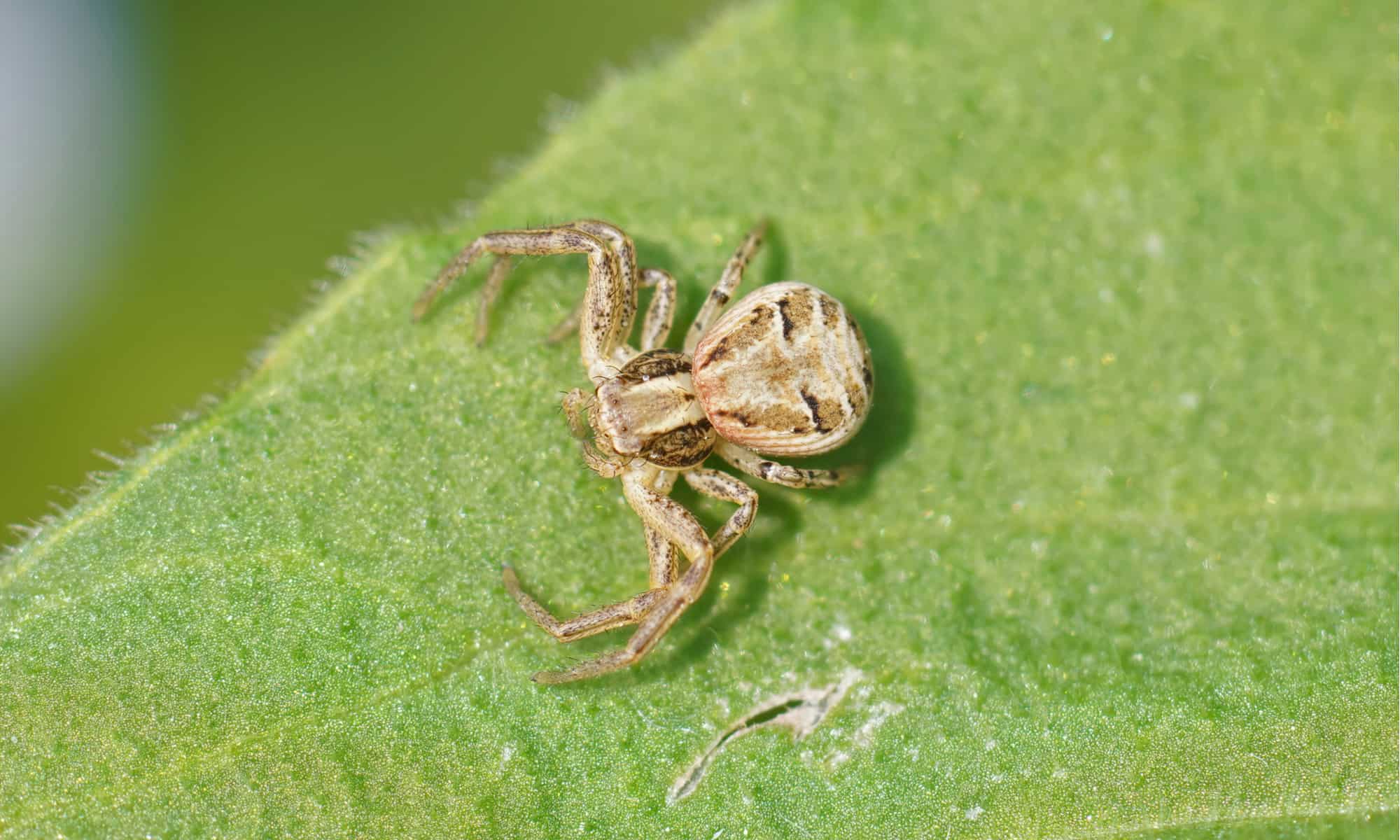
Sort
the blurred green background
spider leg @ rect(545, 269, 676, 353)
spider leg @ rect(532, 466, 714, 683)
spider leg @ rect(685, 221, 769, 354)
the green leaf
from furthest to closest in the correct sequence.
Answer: the blurred green background < spider leg @ rect(685, 221, 769, 354) < spider leg @ rect(545, 269, 676, 353) < spider leg @ rect(532, 466, 714, 683) < the green leaf

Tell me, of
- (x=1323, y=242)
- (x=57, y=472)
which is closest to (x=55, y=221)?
(x=57, y=472)

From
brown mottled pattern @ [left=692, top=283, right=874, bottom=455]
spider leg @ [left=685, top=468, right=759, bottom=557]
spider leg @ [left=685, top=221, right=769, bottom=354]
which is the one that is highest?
spider leg @ [left=685, top=221, right=769, bottom=354]

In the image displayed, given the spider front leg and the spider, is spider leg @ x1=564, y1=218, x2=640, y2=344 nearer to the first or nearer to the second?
the spider

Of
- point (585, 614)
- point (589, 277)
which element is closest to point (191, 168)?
point (589, 277)

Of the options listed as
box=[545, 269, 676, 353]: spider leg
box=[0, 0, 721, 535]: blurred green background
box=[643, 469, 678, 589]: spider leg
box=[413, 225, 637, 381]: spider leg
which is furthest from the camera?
box=[0, 0, 721, 535]: blurred green background

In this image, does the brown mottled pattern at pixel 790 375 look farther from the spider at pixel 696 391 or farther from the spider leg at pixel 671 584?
the spider leg at pixel 671 584

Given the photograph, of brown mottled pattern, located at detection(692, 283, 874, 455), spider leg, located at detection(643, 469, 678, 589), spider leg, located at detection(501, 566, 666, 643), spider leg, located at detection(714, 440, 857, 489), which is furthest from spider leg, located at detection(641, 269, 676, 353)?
spider leg, located at detection(501, 566, 666, 643)
